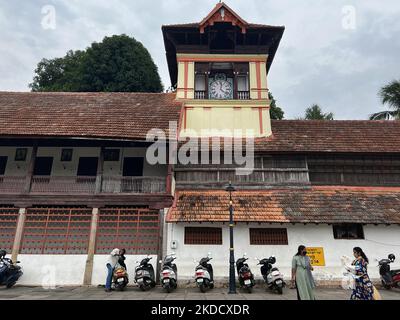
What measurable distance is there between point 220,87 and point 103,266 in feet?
37.9

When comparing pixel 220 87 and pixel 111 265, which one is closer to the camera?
pixel 111 265

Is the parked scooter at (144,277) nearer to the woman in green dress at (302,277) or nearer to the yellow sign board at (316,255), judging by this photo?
the woman in green dress at (302,277)

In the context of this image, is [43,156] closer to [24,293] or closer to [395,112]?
[24,293]

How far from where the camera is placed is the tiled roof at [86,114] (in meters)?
13.0

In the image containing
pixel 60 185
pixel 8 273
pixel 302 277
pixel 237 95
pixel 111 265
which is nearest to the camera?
pixel 302 277

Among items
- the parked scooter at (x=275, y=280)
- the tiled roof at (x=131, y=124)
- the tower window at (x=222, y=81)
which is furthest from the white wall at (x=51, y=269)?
the tower window at (x=222, y=81)

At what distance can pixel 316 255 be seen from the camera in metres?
11.8

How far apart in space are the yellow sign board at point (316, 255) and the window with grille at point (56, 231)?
9669mm

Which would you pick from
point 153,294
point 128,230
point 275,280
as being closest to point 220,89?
point 128,230

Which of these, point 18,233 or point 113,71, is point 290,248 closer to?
point 18,233

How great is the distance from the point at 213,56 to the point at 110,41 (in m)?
19.4

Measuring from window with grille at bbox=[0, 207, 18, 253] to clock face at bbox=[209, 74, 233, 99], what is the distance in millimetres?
11966

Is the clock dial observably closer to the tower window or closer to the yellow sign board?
the tower window

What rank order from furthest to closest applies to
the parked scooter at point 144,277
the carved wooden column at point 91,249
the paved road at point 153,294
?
the carved wooden column at point 91,249 → the parked scooter at point 144,277 → the paved road at point 153,294
